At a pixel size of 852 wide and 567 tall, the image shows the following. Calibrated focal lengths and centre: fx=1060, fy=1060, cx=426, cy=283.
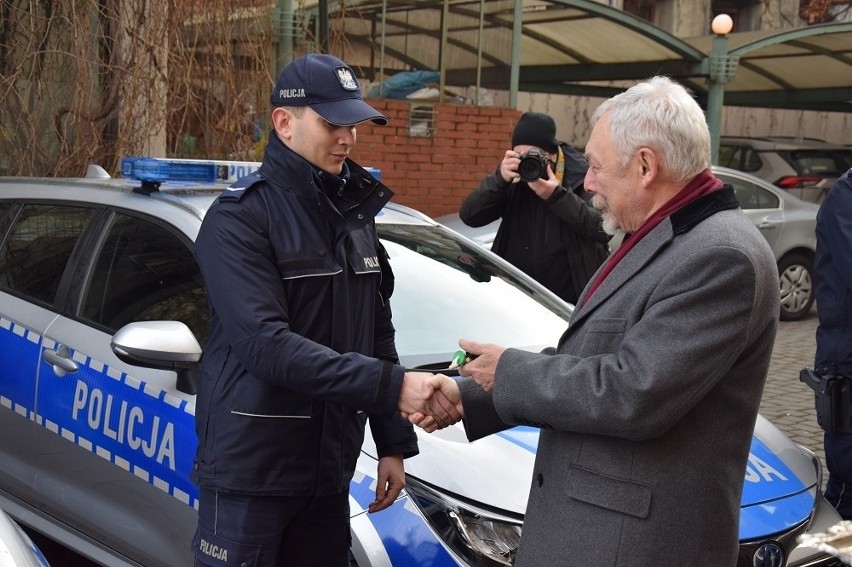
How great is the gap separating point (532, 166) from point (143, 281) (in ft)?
5.93

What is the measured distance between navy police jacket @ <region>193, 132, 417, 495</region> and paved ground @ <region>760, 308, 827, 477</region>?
3713 millimetres

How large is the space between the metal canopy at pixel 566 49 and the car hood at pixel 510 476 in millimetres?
6106

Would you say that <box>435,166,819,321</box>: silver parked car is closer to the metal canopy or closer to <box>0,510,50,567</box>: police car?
the metal canopy

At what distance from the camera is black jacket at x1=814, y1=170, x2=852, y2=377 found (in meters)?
3.69

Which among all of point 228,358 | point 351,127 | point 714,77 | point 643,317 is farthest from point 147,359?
point 714,77

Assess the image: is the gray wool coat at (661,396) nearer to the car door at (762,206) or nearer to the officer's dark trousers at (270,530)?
the officer's dark trousers at (270,530)

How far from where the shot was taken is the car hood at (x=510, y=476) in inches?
113

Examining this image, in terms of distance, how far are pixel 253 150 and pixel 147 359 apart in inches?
186

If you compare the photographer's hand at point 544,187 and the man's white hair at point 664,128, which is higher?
the man's white hair at point 664,128

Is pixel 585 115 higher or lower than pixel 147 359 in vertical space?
higher

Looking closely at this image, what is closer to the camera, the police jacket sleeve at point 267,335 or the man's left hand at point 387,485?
the police jacket sleeve at point 267,335

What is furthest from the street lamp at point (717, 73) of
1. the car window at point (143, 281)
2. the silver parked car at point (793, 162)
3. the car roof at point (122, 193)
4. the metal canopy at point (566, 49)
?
the car window at point (143, 281)

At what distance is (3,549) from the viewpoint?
2.60 m

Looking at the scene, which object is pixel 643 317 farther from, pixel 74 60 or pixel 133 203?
pixel 74 60
